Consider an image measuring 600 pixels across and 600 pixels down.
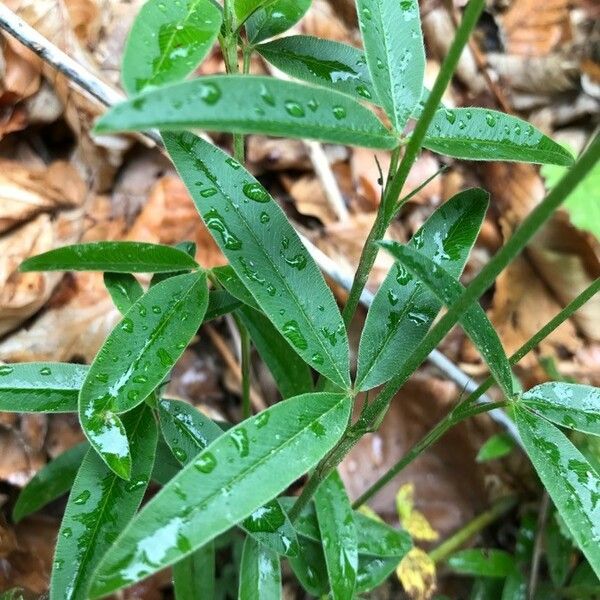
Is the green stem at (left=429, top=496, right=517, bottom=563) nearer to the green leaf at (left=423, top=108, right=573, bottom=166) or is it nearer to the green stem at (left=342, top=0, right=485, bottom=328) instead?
the green stem at (left=342, top=0, right=485, bottom=328)

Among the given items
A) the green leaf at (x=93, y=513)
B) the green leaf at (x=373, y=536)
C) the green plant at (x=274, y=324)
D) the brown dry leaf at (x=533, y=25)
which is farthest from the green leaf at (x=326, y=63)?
the brown dry leaf at (x=533, y=25)

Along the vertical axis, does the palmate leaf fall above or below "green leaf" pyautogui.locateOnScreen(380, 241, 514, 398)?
below

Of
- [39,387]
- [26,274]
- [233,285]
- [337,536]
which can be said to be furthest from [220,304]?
[26,274]

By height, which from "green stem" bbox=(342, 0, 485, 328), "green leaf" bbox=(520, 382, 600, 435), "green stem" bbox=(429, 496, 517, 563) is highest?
"green stem" bbox=(342, 0, 485, 328)

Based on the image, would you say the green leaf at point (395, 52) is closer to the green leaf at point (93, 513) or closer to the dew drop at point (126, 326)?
the dew drop at point (126, 326)

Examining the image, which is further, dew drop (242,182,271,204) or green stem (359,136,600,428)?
dew drop (242,182,271,204)

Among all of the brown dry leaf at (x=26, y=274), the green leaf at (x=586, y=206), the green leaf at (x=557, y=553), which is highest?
the green leaf at (x=586, y=206)

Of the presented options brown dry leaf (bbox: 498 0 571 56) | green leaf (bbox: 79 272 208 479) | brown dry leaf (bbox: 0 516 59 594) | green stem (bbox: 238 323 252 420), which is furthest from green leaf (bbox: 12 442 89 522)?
brown dry leaf (bbox: 498 0 571 56)
